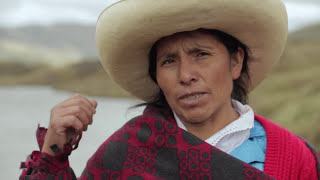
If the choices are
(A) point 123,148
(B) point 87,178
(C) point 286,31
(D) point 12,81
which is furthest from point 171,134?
(D) point 12,81

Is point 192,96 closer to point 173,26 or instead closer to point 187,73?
point 187,73

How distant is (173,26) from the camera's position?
204 centimetres

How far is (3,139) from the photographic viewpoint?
42.9 ft

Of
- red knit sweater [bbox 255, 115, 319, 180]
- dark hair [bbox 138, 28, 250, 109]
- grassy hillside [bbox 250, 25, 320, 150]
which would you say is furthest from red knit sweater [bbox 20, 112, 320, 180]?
grassy hillside [bbox 250, 25, 320, 150]

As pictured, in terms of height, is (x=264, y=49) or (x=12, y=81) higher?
(x=12, y=81)

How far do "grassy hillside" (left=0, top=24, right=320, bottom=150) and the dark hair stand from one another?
21.8 ft

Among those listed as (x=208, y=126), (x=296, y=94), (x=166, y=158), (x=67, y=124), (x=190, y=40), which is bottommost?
(x=166, y=158)

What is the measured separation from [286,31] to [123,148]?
1.01 metres

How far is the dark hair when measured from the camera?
7.22 ft

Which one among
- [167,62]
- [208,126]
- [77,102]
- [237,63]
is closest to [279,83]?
[237,63]

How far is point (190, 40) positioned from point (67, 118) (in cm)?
67

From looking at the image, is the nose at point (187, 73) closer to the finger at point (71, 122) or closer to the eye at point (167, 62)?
the eye at point (167, 62)

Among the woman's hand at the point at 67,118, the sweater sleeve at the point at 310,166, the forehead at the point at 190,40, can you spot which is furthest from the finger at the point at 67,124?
the sweater sleeve at the point at 310,166

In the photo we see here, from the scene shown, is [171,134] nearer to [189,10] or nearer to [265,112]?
[189,10]
